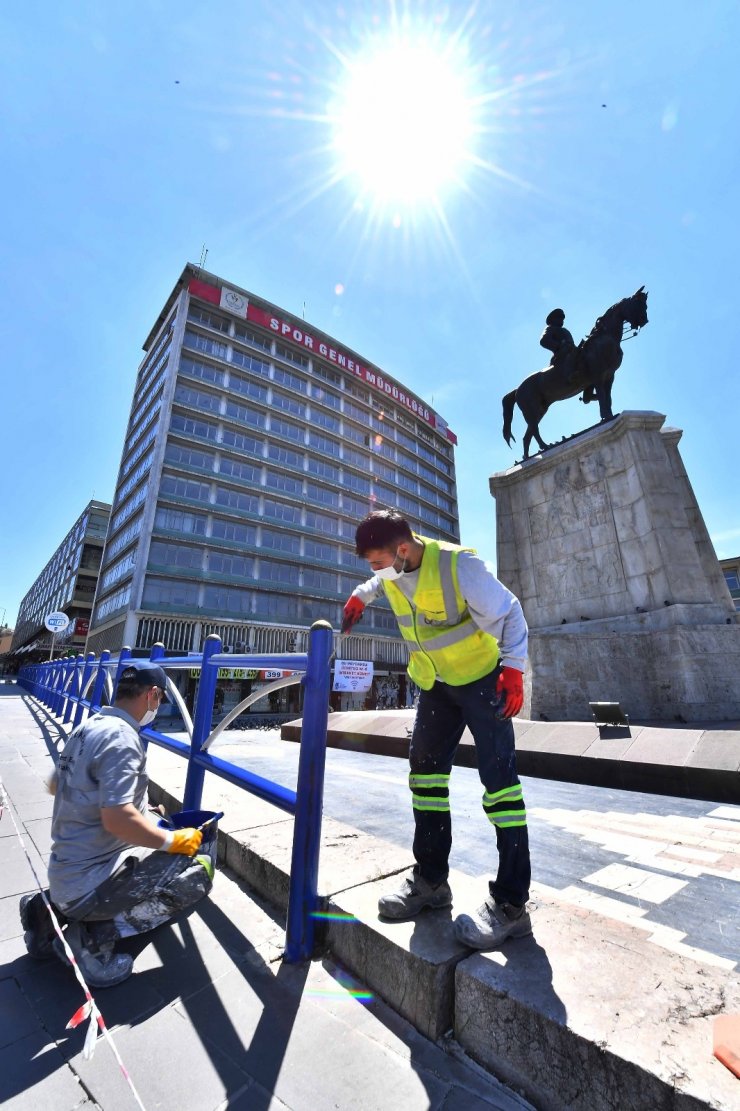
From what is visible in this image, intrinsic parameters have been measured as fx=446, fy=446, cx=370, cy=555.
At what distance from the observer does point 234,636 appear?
31.5 m

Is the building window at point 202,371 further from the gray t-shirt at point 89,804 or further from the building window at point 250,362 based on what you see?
the gray t-shirt at point 89,804

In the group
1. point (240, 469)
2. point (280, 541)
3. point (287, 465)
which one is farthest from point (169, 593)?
point (287, 465)

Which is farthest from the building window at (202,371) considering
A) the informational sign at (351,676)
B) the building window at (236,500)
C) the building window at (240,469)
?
the informational sign at (351,676)

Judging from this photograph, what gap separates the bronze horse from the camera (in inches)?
309

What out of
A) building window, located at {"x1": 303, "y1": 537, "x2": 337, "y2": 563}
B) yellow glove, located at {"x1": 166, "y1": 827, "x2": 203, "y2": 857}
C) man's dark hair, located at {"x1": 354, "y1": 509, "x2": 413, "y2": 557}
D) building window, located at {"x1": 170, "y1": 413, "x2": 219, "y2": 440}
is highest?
building window, located at {"x1": 170, "y1": 413, "x2": 219, "y2": 440}

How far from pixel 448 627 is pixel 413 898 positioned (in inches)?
41.3

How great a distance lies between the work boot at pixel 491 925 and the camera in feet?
4.81

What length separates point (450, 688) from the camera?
1995mm

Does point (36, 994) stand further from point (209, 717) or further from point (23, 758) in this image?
point (23, 758)

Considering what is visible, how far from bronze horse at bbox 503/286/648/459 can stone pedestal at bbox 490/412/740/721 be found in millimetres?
913

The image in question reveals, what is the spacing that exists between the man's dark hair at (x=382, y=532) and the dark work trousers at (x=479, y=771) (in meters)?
0.70

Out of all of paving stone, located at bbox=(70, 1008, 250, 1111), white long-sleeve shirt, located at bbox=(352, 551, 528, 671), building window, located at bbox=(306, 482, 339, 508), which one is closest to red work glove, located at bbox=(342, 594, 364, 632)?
white long-sleeve shirt, located at bbox=(352, 551, 528, 671)

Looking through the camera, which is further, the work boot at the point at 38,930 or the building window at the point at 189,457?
the building window at the point at 189,457

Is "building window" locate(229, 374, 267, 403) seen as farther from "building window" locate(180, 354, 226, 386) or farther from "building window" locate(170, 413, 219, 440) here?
"building window" locate(170, 413, 219, 440)
